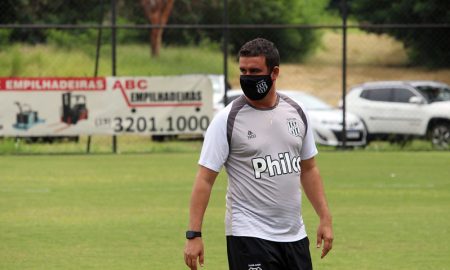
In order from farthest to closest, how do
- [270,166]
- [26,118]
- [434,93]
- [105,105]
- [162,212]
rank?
1. [434,93]
2. [105,105]
3. [26,118]
4. [162,212]
5. [270,166]

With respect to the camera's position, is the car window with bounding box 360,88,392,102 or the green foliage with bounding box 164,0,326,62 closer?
the car window with bounding box 360,88,392,102

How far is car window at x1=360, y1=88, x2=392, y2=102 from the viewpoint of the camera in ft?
97.1

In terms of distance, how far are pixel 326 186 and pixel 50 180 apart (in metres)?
Answer: 4.52

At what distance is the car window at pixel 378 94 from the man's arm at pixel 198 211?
2305 cm

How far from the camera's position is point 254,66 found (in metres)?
6.66

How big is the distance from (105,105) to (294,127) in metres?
17.7

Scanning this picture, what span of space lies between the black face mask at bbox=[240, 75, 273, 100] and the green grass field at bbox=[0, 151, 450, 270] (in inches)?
167

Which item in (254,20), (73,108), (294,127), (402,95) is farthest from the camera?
(254,20)

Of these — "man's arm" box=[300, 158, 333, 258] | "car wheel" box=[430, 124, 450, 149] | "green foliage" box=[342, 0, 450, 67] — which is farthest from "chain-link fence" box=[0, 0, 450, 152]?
"man's arm" box=[300, 158, 333, 258]

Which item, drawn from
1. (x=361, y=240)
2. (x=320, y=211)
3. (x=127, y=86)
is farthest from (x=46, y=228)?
(x=127, y=86)

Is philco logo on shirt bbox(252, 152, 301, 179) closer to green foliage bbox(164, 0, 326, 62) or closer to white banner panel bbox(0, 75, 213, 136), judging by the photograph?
white banner panel bbox(0, 75, 213, 136)

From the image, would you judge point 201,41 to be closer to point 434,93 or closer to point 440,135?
point 434,93

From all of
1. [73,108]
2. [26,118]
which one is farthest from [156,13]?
[26,118]

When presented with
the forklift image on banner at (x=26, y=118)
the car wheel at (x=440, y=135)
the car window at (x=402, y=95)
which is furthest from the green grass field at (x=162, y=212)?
the car window at (x=402, y=95)
